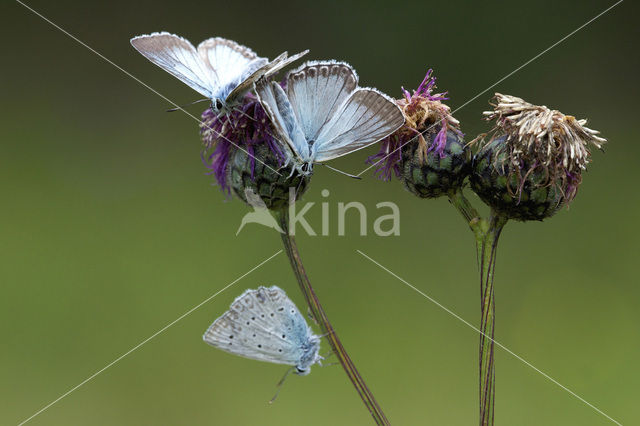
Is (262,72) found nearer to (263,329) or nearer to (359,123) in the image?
(359,123)

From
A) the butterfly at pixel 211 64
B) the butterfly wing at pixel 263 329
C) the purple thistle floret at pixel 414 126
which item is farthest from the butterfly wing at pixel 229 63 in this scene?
the butterfly wing at pixel 263 329

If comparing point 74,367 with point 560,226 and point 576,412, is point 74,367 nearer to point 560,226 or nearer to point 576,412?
point 576,412

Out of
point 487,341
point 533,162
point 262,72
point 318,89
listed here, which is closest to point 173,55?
point 262,72

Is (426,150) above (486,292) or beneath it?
above

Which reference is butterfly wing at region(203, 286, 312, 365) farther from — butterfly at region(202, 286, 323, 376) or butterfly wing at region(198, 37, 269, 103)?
butterfly wing at region(198, 37, 269, 103)

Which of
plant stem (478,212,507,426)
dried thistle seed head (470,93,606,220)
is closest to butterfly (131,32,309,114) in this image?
dried thistle seed head (470,93,606,220)

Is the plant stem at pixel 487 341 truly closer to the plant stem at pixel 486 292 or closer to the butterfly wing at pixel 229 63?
the plant stem at pixel 486 292

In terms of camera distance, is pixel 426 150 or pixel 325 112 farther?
pixel 426 150
